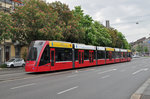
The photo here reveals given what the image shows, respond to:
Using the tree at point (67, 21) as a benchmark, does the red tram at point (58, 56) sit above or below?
below

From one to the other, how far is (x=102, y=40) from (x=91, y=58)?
61.6 feet

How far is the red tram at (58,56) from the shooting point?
17.0m

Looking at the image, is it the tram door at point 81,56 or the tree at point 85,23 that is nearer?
the tram door at point 81,56

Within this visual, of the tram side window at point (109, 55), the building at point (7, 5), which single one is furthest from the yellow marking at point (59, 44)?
the building at point (7, 5)

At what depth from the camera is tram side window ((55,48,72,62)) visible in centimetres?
1931

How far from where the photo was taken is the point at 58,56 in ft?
63.7

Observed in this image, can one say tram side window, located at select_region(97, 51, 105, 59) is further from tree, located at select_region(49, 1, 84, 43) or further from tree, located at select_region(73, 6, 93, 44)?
tree, located at select_region(73, 6, 93, 44)

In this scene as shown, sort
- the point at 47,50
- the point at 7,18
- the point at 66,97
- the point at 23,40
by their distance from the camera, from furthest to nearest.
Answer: the point at 23,40, the point at 7,18, the point at 47,50, the point at 66,97

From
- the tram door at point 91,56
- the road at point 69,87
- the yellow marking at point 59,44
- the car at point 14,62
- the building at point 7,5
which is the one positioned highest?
the building at point 7,5

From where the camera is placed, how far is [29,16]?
26.4 meters

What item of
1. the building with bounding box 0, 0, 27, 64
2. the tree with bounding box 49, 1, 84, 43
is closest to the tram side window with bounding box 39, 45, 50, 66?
the tree with bounding box 49, 1, 84, 43

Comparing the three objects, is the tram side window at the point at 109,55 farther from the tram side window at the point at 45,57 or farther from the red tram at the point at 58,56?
the tram side window at the point at 45,57

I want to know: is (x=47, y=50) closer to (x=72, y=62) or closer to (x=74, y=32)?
(x=72, y=62)

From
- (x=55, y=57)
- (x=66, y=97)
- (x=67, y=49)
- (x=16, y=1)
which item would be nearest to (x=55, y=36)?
(x=67, y=49)
